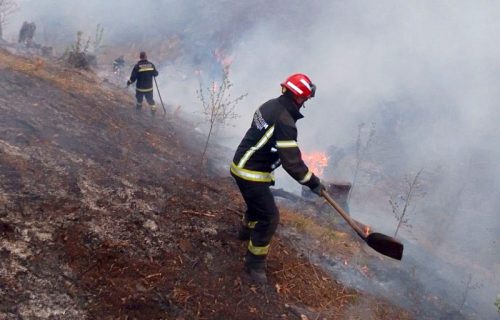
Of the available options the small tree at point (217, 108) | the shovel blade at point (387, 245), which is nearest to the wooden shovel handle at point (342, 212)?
the shovel blade at point (387, 245)

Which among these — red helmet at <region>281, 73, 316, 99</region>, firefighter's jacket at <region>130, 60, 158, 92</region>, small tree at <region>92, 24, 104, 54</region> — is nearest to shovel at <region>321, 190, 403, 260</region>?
red helmet at <region>281, 73, 316, 99</region>

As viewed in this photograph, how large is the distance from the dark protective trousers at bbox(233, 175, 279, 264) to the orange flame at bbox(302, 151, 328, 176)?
951cm

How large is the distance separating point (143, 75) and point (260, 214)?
7229 mm

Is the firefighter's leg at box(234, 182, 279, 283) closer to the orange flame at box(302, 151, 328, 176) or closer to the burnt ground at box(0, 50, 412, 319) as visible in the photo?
the burnt ground at box(0, 50, 412, 319)

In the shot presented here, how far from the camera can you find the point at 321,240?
6.04 meters

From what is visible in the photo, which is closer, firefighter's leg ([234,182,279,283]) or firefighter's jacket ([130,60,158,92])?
firefighter's leg ([234,182,279,283])

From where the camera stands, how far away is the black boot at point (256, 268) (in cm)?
394

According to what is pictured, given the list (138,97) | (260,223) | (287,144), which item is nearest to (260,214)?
(260,223)

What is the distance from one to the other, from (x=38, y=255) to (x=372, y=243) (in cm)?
297

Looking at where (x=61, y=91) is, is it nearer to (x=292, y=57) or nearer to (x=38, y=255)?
(x=38, y=255)

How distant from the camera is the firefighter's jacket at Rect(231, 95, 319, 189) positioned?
358 centimetres

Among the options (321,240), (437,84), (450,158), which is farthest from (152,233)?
(437,84)

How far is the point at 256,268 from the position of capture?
3.97m

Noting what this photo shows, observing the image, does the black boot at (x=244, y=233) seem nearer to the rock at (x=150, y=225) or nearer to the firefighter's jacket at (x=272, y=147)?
the firefighter's jacket at (x=272, y=147)
